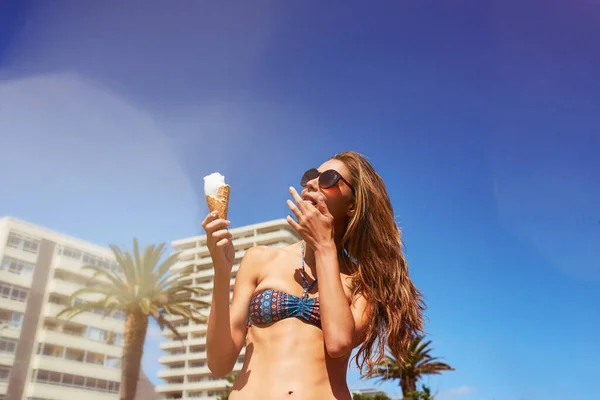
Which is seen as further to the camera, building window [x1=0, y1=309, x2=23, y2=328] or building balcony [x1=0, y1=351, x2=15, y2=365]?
building window [x1=0, y1=309, x2=23, y2=328]

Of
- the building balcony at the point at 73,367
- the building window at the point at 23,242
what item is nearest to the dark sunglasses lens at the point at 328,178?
the building window at the point at 23,242

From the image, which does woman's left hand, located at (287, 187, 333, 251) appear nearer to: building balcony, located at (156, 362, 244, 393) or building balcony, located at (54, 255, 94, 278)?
building balcony, located at (54, 255, 94, 278)

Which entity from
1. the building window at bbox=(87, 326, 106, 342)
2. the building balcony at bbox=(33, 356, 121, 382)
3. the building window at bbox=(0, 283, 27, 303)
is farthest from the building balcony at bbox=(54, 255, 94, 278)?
the building balcony at bbox=(33, 356, 121, 382)

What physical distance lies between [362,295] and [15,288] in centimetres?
7708

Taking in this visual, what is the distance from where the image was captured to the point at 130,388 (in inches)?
1334

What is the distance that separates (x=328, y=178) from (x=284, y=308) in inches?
29.7

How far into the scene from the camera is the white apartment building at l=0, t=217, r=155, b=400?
67.5 meters

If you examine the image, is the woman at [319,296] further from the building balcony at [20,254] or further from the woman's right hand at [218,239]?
the building balcony at [20,254]

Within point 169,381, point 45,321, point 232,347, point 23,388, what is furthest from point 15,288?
point 232,347

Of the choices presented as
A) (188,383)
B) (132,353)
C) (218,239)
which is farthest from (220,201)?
(188,383)

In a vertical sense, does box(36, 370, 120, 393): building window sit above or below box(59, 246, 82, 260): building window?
below

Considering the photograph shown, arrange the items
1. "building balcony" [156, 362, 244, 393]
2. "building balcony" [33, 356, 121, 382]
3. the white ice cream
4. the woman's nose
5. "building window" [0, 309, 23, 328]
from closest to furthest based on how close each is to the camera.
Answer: the white ice cream, the woman's nose, "building window" [0, 309, 23, 328], "building balcony" [33, 356, 121, 382], "building balcony" [156, 362, 244, 393]

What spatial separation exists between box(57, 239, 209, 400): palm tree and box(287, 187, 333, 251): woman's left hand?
→ 32.7 metres

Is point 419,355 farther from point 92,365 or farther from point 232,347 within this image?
point 92,365
